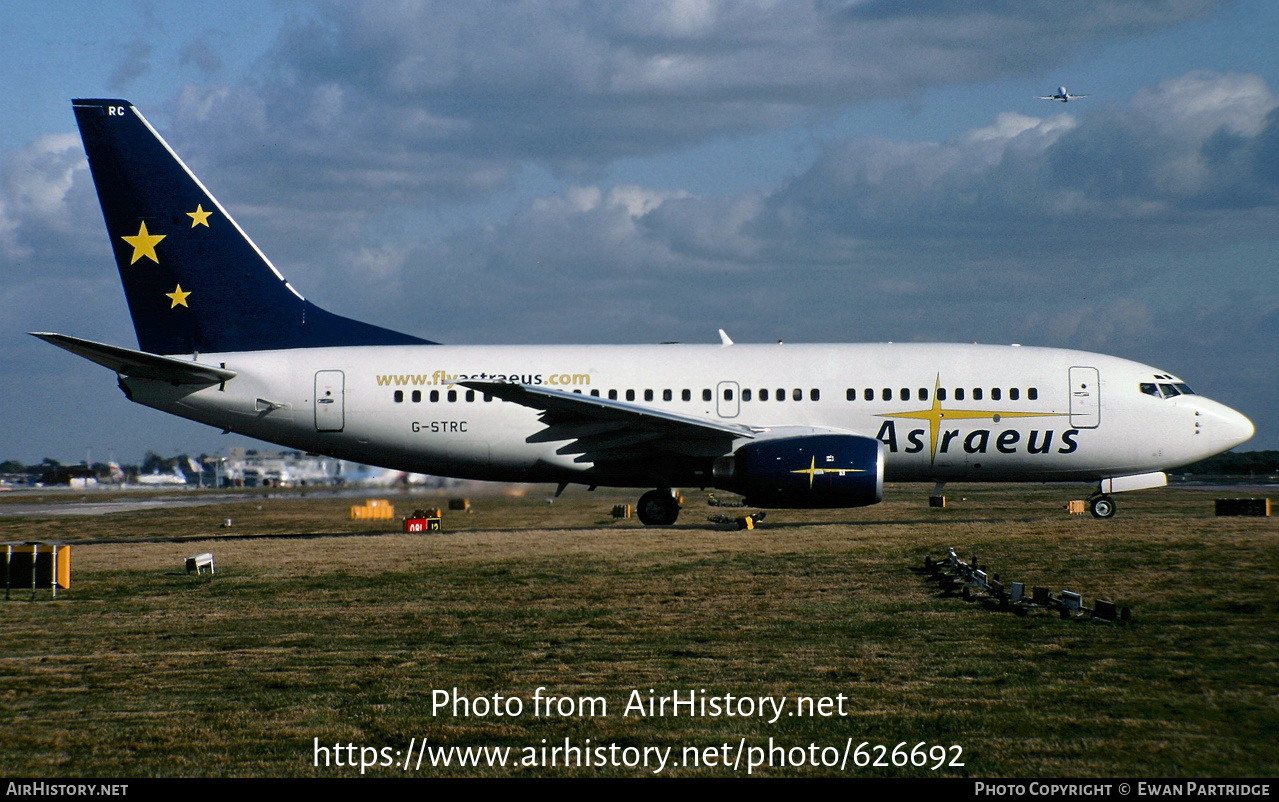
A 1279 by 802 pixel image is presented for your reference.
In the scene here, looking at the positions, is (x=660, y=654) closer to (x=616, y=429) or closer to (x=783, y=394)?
(x=616, y=429)

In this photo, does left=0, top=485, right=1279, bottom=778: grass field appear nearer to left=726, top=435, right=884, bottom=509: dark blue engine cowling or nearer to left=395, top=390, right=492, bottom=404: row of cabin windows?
left=726, top=435, right=884, bottom=509: dark blue engine cowling

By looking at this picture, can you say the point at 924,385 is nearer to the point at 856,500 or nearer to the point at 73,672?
the point at 856,500

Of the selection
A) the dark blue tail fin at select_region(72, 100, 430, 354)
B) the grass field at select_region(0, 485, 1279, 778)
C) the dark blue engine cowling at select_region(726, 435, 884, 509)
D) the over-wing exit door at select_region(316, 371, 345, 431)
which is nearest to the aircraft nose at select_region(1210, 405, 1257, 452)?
the grass field at select_region(0, 485, 1279, 778)

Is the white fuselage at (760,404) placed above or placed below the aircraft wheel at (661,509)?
above

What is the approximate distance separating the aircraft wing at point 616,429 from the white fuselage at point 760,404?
1.26ft

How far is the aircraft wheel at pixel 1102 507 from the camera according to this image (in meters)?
26.2

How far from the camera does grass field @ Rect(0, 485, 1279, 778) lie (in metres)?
7.41

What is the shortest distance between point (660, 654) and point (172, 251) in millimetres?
20230

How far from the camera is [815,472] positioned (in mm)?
23734

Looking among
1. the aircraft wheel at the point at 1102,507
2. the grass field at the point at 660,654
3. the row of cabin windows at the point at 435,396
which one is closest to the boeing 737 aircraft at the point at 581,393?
the row of cabin windows at the point at 435,396

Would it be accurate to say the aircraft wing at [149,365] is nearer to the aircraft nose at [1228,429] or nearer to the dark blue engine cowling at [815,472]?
the dark blue engine cowling at [815,472]

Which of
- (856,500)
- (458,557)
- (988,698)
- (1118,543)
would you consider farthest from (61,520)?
(988,698)

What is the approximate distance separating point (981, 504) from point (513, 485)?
1492cm

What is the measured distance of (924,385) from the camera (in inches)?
1009
